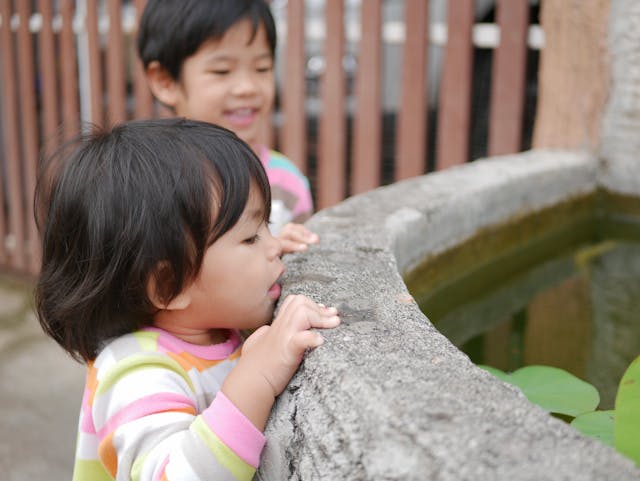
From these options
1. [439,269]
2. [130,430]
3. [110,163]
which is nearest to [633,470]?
[130,430]

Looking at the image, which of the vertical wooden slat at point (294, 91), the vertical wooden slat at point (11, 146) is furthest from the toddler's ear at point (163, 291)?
the vertical wooden slat at point (11, 146)

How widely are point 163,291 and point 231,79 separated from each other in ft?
2.98

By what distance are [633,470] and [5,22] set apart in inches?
168

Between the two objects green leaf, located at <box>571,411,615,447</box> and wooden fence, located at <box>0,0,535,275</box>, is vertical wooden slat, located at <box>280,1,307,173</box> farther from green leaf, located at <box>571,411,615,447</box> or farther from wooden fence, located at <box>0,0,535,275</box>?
green leaf, located at <box>571,411,615,447</box>

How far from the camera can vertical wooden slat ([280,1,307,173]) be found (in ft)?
10.6

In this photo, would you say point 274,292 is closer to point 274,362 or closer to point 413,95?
point 274,362

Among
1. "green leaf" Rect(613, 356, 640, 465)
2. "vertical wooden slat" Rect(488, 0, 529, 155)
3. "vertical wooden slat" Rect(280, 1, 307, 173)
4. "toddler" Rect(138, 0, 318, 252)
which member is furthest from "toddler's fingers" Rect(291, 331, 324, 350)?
"vertical wooden slat" Rect(280, 1, 307, 173)

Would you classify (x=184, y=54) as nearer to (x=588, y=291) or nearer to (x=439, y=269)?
(x=439, y=269)

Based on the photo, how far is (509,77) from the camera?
2730 millimetres

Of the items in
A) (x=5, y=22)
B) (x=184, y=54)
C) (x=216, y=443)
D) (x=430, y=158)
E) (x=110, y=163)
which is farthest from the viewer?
(x=5, y=22)

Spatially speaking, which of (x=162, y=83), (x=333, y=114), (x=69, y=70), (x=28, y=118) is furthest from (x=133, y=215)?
(x=28, y=118)

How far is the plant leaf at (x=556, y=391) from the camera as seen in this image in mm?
1217

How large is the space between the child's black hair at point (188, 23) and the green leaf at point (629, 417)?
1.26 m

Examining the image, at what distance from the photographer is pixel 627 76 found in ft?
7.68
